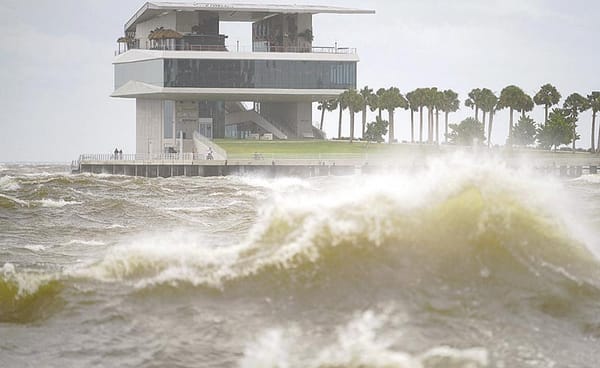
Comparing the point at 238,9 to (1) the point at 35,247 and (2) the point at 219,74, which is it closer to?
(2) the point at 219,74

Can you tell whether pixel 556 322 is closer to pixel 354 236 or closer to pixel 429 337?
pixel 429 337

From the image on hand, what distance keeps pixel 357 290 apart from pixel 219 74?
89848 mm

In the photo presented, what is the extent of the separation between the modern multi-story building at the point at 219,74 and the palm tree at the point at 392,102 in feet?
33.0

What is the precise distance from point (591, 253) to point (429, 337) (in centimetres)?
417

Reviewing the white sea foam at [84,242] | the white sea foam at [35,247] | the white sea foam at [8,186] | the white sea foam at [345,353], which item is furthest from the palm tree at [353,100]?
the white sea foam at [345,353]

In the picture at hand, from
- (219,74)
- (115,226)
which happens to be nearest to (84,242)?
(115,226)

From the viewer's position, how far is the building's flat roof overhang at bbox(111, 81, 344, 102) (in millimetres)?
99606

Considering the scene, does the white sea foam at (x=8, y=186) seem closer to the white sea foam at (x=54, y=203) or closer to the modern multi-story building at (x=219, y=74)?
the white sea foam at (x=54, y=203)

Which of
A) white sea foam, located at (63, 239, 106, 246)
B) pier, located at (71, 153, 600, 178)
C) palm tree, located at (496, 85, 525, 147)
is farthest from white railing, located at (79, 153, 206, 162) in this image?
white sea foam, located at (63, 239, 106, 246)

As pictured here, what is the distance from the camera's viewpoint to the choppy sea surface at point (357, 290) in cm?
977

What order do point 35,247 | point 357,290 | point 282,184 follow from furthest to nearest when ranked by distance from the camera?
point 282,184 < point 35,247 < point 357,290

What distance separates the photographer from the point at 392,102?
382 ft

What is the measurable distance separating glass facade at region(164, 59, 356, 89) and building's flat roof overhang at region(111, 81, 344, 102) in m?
0.46

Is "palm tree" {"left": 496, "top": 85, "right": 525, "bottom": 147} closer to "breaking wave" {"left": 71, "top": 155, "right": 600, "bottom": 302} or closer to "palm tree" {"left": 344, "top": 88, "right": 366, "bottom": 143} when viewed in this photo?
"palm tree" {"left": 344, "top": 88, "right": 366, "bottom": 143}
